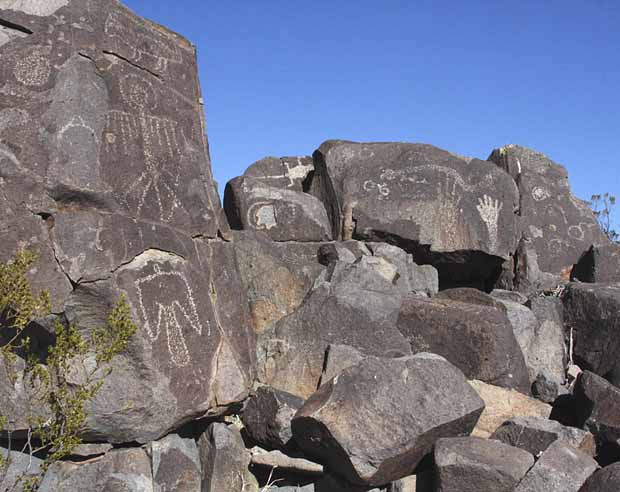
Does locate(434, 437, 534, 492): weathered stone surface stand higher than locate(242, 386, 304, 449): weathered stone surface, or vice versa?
locate(242, 386, 304, 449): weathered stone surface

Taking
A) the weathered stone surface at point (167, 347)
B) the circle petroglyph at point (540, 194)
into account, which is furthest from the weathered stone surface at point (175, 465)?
the circle petroglyph at point (540, 194)

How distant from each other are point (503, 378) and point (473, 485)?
1381 mm

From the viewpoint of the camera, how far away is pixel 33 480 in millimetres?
3143

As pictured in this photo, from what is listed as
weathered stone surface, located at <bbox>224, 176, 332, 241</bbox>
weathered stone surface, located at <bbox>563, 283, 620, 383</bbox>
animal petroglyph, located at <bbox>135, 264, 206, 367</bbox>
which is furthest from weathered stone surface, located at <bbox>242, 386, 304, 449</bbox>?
weathered stone surface, located at <bbox>563, 283, 620, 383</bbox>

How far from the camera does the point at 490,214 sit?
24.7 feet

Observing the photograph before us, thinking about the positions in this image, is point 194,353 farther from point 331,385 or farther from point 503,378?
point 503,378

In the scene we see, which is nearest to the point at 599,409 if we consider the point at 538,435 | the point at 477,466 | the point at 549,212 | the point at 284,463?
the point at 538,435

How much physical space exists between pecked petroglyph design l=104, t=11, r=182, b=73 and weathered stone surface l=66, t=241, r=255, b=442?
134 centimetres

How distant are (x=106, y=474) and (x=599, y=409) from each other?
303 centimetres

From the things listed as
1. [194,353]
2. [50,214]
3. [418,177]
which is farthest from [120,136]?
[418,177]

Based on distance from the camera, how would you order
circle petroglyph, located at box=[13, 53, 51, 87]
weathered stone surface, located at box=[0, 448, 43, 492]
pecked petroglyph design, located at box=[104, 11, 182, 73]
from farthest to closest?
pecked petroglyph design, located at box=[104, 11, 182, 73] → circle petroglyph, located at box=[13, 53, 51, 87] → weathered stone surface, located at box=[0, 448, 43, 492]

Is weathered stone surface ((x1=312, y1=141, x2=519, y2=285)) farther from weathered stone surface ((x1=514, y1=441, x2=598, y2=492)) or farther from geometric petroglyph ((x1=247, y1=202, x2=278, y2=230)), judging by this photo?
weathered stone surface ((x1=514, y1=441, x2=598, y2=492))

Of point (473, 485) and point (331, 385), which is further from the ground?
point (331, 385)

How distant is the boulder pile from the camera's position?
3988mm
